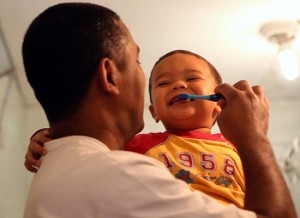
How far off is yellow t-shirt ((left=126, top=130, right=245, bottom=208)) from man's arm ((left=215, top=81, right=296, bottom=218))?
184mm

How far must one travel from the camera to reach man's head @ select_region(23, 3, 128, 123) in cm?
82

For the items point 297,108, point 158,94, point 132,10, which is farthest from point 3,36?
point 297,108

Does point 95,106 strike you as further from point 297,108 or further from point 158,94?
point 297,108

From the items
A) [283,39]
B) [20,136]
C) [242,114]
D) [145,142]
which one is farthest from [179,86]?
[20,136]

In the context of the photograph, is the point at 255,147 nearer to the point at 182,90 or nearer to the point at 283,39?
the point at 182,90

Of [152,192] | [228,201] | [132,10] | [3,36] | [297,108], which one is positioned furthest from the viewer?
[297,108]

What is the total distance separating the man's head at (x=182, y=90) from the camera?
3.89 ft

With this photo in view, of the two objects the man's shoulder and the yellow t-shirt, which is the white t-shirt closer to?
the yellow t-shirt

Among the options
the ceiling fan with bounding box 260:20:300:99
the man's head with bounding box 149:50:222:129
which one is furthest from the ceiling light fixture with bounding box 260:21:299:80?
the man's head with bounding box 149:50:222:129

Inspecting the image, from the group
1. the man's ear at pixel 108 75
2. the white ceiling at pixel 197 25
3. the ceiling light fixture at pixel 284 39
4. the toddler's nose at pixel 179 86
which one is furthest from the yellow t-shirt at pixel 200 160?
the ceiling light fixture at pixel 284 39

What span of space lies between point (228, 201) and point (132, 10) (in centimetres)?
97

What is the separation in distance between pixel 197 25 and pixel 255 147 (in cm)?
113

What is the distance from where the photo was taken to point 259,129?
0.85m

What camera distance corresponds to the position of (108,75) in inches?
32.9
